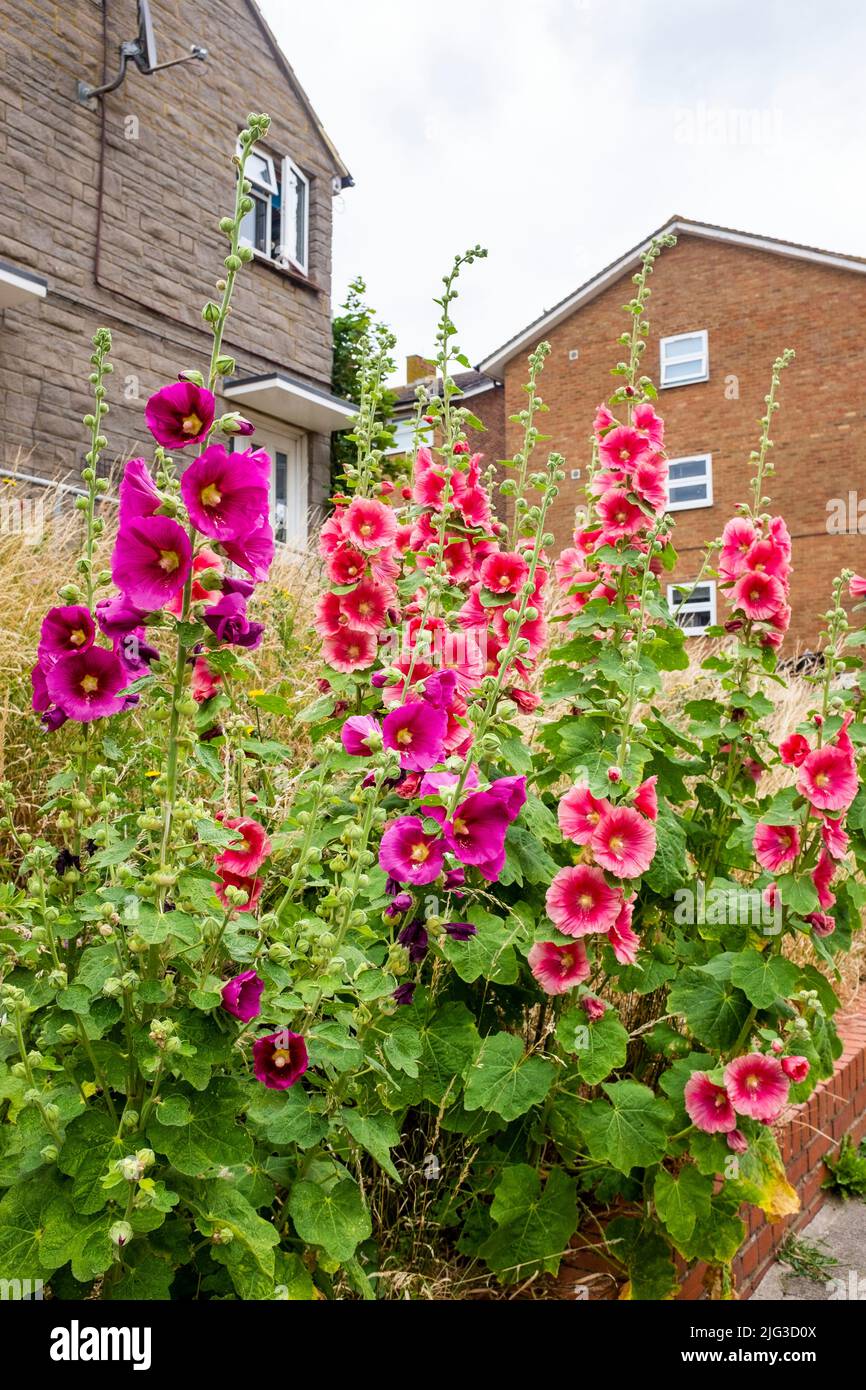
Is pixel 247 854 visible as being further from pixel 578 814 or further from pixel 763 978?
pixel 763 978

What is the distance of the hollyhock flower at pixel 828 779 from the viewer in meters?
2.03

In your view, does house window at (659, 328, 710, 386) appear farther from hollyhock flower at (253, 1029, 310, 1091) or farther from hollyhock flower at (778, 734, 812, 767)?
hollyhock flower at (253, 1029, 310, 1091)

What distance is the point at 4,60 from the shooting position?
8.43 meters

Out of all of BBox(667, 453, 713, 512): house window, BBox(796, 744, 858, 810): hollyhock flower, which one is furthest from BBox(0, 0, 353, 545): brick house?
BBox(667, 453, 713, 512): house window

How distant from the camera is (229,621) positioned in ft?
4.46

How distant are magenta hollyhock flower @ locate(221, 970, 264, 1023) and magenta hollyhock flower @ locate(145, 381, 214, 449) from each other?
28.8 inches

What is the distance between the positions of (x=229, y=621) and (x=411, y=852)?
470 millimetres

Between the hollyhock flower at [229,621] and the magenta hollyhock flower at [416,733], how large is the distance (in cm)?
32

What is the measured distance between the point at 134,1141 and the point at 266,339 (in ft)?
34.8

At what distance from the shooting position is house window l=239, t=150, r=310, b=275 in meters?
11.2
